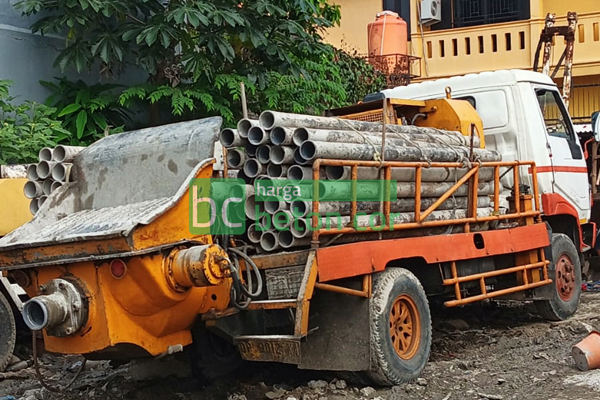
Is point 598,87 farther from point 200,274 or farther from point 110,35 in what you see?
point 200,274

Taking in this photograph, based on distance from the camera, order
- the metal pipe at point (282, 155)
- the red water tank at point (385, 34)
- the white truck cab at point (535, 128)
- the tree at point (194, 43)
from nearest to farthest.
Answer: the metal pipe at point (282, 155), the white truck cab at point (535, 128), the tree at point (194, 43), the red water tank at point (385, 34)

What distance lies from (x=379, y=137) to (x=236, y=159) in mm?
1216

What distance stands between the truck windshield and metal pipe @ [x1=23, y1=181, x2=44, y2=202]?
5.30 m

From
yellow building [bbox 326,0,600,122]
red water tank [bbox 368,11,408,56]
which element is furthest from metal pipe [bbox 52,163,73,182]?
yellow building [bbox 326,0,600,122]

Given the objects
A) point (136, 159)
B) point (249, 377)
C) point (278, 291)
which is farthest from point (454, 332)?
point (136, 159)

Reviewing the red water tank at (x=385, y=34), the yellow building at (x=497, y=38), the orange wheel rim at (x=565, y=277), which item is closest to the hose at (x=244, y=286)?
the orange wheel rim at (x=565, y=277)

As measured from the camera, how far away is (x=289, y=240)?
5.88 meters

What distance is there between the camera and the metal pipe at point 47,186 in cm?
664

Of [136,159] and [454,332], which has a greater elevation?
[136,159]

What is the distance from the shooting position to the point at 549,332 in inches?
327

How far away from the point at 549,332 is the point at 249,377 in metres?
3.15

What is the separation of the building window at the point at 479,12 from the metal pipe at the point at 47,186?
13.8 m

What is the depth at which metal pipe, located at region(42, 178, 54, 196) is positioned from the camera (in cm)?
664

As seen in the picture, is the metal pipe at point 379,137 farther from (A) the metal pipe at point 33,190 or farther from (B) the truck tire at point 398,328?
(A) the metal pipe at point 33,190
